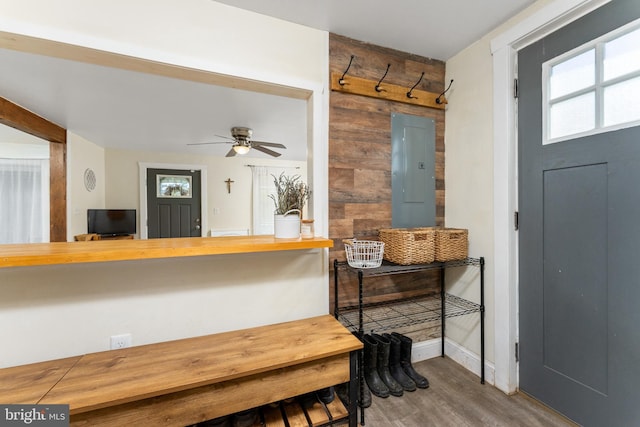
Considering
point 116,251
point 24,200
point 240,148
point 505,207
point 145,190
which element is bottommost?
point 116,251

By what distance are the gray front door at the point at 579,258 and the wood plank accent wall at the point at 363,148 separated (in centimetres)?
72

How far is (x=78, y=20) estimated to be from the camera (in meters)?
1.25

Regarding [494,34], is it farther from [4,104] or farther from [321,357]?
[4,104]

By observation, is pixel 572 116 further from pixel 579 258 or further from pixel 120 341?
pixel 120 341

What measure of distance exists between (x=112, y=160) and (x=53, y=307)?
4.66 meters

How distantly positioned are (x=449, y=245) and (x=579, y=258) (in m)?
0.62

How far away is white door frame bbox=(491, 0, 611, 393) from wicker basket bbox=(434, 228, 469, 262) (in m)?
0.20

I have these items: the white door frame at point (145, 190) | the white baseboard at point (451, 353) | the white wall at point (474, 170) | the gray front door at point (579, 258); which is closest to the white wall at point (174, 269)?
the white baseboard at point (451, 353)

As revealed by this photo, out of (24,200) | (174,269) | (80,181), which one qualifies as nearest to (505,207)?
(174,269)

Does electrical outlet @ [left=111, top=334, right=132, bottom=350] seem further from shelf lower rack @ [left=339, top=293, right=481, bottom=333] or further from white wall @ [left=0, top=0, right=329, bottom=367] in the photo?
shelf lower rack @ [left=339, top=293, right=481, bottom=333]

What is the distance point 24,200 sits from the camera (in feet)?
12.6

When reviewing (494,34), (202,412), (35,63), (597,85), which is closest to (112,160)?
(35,63)

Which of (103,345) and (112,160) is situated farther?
(112,160)

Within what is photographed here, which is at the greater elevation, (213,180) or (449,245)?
(213,180)
